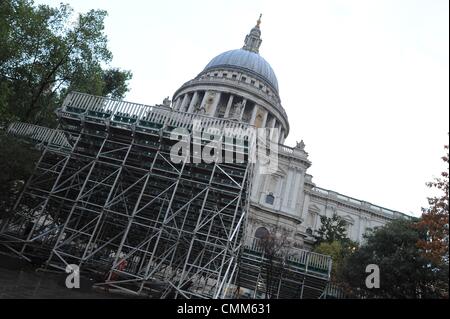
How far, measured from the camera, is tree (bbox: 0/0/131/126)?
18.7 metres

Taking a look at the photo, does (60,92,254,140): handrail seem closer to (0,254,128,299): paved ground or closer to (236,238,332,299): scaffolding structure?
(236,238,332,299): scaffolding structure

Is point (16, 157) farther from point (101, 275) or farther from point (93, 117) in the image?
point (101, 275)

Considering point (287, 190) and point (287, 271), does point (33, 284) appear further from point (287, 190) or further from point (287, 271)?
point (287, 190)

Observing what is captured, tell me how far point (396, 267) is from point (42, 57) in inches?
842

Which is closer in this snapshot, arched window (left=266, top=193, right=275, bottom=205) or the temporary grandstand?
the temporary grandstand

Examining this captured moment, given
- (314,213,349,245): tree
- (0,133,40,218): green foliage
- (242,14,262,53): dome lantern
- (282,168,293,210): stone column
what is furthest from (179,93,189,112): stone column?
(0,133,40,218): green foliage

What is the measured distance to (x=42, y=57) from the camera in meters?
20.4

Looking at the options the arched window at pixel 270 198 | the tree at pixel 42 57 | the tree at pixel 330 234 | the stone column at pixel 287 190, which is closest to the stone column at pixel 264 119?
the stone column at pixel 287 190

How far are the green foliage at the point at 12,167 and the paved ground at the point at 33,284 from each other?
2.45 metres

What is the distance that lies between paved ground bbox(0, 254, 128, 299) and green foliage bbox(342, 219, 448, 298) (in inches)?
421

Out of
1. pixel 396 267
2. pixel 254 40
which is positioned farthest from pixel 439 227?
pixel 254 40

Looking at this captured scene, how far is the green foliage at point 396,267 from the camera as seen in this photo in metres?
14.0

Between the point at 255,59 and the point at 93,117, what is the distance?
148 feet

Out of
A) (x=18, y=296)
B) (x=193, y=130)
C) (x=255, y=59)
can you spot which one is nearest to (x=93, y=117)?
(x=193, y=130)
